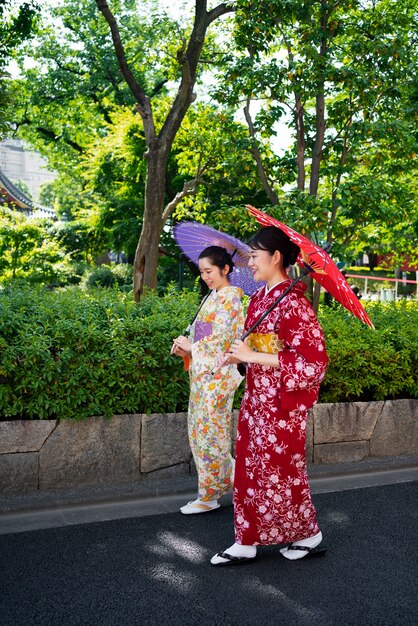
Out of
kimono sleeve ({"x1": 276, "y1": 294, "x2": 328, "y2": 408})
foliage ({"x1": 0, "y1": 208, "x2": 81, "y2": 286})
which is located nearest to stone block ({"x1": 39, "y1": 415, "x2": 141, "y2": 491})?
kimono sleeve ({"x1": 276, "y1": 294, "x2": 328, "y2": 408})

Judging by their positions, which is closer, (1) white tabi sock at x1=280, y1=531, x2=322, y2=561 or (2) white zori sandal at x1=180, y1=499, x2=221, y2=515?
(1) white tabi sock at x1=280, y1=531, x2=322, y2=561

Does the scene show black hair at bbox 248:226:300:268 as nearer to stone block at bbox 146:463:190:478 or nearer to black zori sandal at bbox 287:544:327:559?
black zori sandal at bbox 287:544:327:559

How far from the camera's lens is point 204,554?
3951 mm

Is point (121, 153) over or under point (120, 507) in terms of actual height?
over

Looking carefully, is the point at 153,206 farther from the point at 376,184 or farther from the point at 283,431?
the point at 283,431

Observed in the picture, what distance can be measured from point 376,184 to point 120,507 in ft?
16.0

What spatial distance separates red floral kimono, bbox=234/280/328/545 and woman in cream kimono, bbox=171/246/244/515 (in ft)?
1.91

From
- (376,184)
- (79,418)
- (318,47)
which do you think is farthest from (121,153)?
(79,418)

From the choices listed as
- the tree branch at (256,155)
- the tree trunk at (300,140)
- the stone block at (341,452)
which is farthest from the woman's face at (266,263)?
the tree branch at (256,155)

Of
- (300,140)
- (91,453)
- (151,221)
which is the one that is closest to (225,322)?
(91,453)

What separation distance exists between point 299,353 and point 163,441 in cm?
188

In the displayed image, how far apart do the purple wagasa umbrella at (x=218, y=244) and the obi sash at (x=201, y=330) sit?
422mm

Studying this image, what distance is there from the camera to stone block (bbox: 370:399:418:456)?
5941mm

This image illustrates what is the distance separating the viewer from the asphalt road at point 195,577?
326 cm
